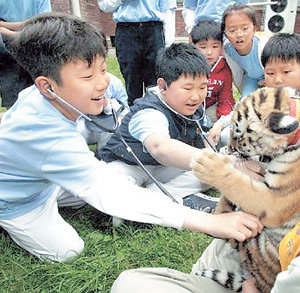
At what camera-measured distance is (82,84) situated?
1.60 m

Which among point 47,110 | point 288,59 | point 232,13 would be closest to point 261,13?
point 232,13

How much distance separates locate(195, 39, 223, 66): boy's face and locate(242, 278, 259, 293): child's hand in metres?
2.46

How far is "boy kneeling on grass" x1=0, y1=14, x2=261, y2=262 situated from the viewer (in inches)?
59.7

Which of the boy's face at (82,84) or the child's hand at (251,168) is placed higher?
the boy's face at (82,84)

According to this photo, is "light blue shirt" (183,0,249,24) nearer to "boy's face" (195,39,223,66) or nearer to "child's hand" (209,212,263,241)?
"boy's face" (195,39,223,66)

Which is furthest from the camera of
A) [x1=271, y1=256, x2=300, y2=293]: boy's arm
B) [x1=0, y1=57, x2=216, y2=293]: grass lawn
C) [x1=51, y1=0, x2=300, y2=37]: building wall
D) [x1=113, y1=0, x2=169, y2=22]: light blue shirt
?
[x1=51, y1=0, x2=300, y2=37]: building wall

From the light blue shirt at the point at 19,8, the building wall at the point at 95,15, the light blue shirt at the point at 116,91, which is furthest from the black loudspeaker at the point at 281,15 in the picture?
the light blue shirt at the point at 19,8

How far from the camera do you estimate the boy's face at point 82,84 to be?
62.7 inches

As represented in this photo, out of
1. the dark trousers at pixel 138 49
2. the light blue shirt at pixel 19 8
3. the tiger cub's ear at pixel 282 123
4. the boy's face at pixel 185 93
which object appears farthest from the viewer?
the dark trousers at pixel 138 49

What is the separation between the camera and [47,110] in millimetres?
1596

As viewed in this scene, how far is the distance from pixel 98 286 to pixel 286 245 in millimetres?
1111

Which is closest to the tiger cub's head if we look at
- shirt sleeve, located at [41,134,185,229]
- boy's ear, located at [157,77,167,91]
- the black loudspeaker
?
shirt sleeve, located at [41,134,185,229]

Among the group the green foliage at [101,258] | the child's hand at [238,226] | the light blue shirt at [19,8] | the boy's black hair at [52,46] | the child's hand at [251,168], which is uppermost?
the light blue shirt at [19,8]

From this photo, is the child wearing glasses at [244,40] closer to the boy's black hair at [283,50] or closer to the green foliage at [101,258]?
the boy's black hair at [283,50]
